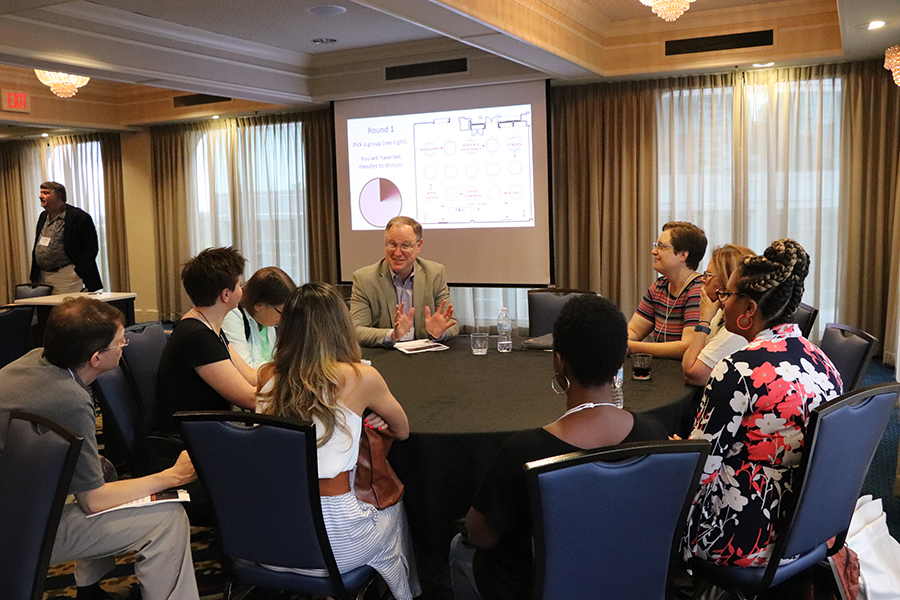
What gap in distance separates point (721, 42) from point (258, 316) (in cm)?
476

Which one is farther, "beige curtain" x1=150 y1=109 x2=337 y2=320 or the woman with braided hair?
"beige curtain" x1=150 y1=109 x2=337 y2=320

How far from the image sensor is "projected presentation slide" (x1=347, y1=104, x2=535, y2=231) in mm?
6895

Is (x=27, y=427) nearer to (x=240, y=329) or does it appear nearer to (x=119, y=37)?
(x=240, y=329)

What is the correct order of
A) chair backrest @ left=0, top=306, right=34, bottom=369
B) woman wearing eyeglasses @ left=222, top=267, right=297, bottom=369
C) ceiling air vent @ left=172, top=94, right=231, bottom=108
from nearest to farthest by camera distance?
woman wearing eyeglasses @ left=222, top=267, right=297, bottom=369 < chair backrest @ left=0, top=306, right=34, bottom=369 < ceiling air vent @ left=172, top=94, right=231, bottom=108

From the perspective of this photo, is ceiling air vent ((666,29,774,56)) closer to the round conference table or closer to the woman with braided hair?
the round conference table

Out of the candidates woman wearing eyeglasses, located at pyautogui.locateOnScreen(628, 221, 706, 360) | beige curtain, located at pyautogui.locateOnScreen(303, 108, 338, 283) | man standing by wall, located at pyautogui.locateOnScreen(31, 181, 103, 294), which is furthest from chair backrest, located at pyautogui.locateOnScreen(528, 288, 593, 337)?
man standing by wall, located at pyautogui.locateOnScreen(31, 181, 103, 294)

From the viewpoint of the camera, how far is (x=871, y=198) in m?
6.17

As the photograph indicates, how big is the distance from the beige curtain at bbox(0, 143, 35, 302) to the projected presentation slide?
235 inches

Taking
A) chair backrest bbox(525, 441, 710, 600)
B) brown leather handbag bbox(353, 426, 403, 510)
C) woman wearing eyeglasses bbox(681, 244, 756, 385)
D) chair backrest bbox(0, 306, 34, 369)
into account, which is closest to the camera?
chair backrest bbox(525, 441, 710, 600)

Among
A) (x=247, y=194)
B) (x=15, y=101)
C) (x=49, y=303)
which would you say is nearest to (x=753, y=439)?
(x=49, y=303)

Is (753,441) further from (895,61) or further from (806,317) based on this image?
(895,61)

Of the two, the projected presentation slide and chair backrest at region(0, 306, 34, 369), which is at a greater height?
the projected presentation slide

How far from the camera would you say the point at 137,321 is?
993cm

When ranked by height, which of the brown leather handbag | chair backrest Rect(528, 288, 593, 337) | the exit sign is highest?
the exit sign
